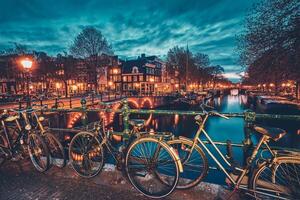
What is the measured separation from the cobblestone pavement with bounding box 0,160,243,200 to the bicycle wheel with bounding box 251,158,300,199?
44 cm

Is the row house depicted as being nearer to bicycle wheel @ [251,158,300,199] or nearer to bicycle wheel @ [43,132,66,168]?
bicycle wheel @ [43,132,66,168]

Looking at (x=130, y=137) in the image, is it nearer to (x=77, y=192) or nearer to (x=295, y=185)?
(x=77, y=192)

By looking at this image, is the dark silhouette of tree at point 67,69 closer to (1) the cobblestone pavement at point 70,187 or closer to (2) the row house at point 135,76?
(2) the row house at point 135,76

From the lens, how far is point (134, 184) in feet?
9.58

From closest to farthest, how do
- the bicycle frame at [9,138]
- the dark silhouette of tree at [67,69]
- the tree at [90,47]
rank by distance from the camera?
the bicycle frame at [9,138]
the tree at [90,47]
the dark silhouette of tree at [67,69]

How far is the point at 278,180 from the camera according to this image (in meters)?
2.29

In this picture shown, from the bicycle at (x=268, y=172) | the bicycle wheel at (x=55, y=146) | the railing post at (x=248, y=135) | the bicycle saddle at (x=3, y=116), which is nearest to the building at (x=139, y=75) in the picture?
the bicycle saddle at (x=3, y=116)

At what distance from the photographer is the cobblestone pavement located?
2.78 meters

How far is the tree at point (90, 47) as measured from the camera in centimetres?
2827

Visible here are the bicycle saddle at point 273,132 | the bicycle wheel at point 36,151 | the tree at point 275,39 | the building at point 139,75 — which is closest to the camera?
the bicycle saddle at point 273,132

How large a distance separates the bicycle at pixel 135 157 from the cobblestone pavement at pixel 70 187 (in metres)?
0.17

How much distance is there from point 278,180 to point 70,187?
3.04 meters

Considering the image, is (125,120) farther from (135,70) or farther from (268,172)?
(135,70)

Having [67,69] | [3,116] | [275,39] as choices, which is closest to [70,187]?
[3,116]
